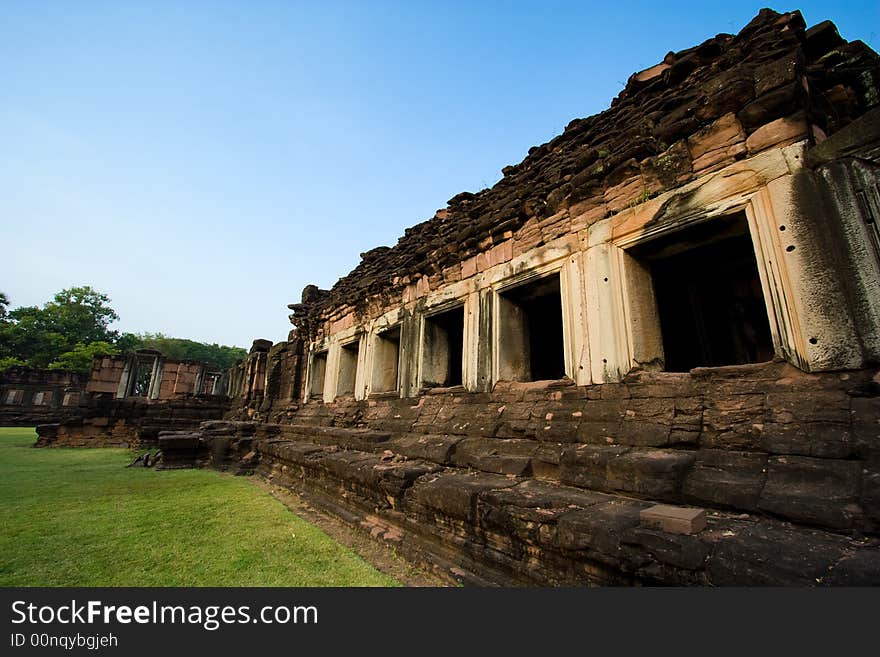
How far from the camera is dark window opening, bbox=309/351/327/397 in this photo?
34.4ft

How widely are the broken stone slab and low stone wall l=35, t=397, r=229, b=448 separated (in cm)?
1591

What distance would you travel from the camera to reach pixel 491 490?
322 cm

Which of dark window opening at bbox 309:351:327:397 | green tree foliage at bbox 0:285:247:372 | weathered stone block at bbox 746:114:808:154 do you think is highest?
green tree foliage at bbox 0:285:247:372

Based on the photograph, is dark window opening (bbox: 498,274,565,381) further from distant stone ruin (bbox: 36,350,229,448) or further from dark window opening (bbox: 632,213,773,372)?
distant stone ruin (bbox: 36,350,229,448)

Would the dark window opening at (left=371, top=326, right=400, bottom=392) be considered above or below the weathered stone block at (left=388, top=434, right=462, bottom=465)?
above

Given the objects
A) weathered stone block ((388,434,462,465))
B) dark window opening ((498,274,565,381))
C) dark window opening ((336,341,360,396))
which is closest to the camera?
weathered stone block ((388,434,462,465))

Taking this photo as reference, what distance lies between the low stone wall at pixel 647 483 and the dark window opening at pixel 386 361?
272cm

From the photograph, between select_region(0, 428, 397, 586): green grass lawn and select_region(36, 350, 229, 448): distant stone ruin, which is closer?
select_region(0, 428, 397, 586): green grass lawn

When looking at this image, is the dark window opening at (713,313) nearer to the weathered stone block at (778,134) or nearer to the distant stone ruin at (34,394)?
the weathered stone block at (778,134)

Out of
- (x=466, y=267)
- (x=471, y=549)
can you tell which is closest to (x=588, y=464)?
(x=471, y=549)

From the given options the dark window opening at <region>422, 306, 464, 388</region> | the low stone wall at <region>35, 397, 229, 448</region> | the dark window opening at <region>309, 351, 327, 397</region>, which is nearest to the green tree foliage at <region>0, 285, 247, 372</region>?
the low stone wall at <region>35, 397, 229, 448</region>

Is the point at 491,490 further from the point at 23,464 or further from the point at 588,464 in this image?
the point at 23,464

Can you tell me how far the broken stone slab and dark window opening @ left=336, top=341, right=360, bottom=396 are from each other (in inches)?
287

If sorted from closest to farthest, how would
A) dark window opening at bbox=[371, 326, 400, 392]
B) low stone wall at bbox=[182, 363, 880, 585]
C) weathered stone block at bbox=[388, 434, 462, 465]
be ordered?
low stone wall at bbox=[182, 363, 880, 585] → weathered stone block at bbox=[388, 434, 462, 465] → dark window opening at bbox=[371, 326, 400, 392]
